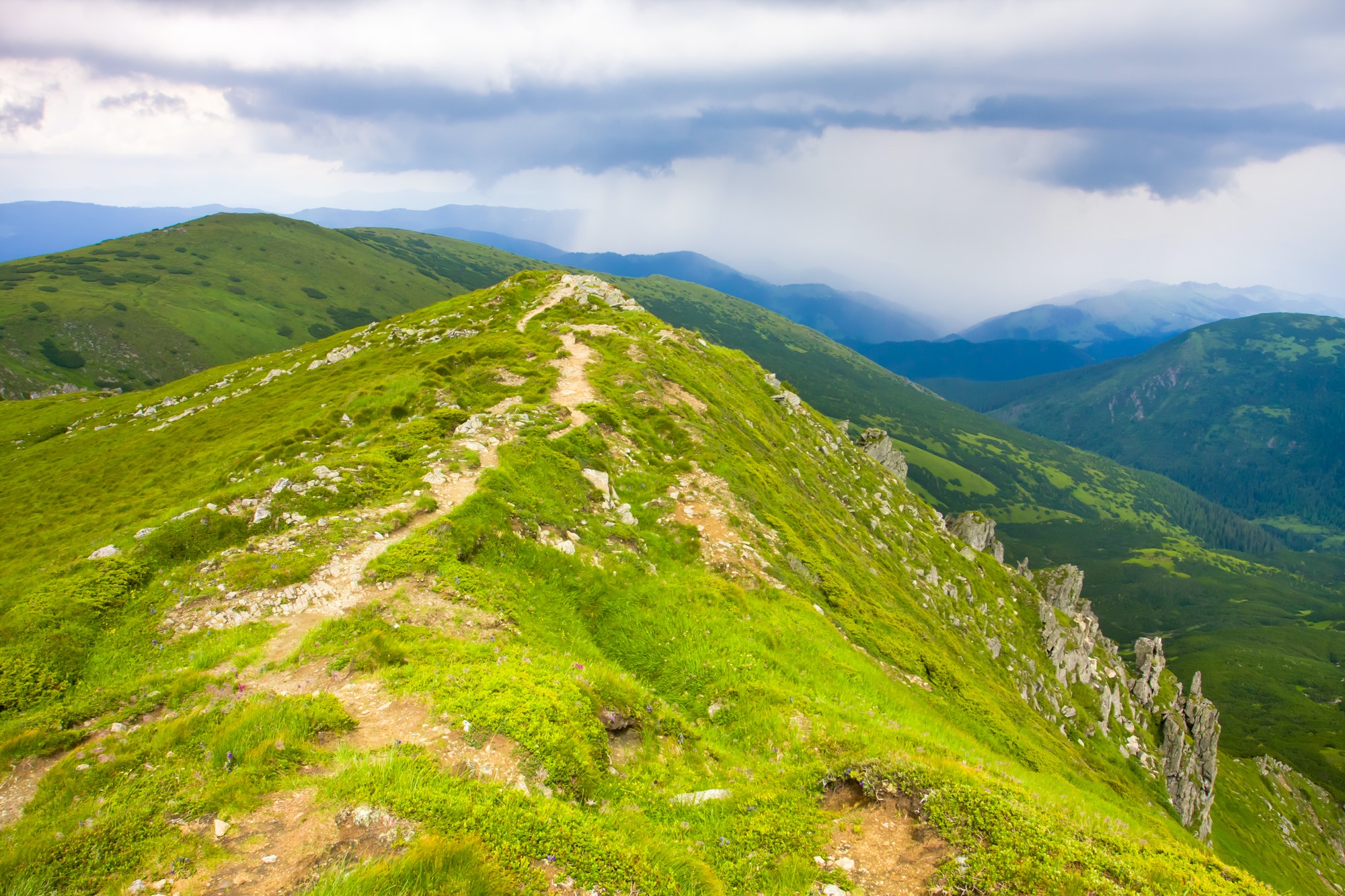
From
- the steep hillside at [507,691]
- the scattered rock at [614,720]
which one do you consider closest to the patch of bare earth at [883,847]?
the steep hillside at [507,691]

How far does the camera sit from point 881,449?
105625 mm

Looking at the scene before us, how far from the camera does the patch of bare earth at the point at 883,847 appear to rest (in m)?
9.77

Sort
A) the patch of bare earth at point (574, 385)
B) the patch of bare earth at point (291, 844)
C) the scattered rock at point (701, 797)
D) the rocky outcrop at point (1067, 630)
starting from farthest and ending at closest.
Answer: the rocky outcrop at point (1067, 630)
the patch of bare earth at point (574, 385)
the scattered rock at point (701, 797)
the patch of bare earth at point (291, 844)

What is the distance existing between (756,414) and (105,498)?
201 ft

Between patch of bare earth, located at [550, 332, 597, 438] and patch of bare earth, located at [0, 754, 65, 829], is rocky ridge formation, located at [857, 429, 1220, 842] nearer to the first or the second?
patch of bare earth, located at [550, 332, 597, 438]

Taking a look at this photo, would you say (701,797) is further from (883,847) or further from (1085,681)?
(1085,681)

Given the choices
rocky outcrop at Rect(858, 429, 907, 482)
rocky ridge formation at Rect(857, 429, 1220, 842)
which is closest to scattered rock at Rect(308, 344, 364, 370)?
rocky ridge formation at Rect(857, 429, 1220, 842)

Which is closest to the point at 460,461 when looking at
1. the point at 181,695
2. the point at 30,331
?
the point at 181,695

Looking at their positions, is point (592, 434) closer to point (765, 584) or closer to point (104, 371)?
point (765, 584)

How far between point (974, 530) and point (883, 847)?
109 meters

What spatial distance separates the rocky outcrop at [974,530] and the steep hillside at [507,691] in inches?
2793

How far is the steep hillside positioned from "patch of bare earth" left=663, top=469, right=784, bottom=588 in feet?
0.61

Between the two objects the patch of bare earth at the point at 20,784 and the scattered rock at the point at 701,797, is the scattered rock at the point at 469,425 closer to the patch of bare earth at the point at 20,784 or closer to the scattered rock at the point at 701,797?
the patch of bare earth at the point at 20,784

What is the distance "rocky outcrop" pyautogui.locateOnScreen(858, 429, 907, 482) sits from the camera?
338ft
